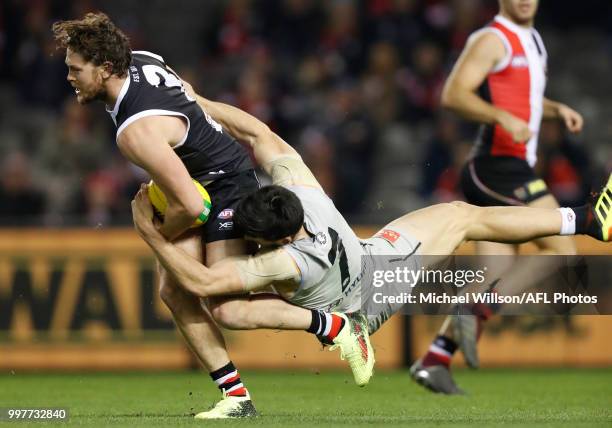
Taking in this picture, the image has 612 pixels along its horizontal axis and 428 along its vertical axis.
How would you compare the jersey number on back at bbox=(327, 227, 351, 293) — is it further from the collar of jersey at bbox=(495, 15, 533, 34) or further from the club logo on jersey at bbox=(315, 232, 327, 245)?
the collar of jersey at bbox=(495, 15, 533, 34)

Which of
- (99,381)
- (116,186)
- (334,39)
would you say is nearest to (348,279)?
(99,381)

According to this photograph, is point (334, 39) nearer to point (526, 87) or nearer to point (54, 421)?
point (526, 87)

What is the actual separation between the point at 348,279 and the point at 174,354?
181 inches

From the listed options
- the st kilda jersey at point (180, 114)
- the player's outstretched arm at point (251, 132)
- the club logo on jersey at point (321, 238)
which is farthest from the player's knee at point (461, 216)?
the st kilda jersey at point (180, 114)

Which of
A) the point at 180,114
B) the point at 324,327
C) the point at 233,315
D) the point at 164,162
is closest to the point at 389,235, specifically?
the point at 324,327

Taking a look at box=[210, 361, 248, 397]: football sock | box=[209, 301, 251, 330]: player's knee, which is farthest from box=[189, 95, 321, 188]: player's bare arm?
box=[210, 361, 248, 397]: football sock

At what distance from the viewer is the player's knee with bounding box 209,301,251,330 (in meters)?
6.91

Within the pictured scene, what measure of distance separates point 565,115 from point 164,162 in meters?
3.48

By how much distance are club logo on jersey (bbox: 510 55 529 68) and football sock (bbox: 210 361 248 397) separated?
325 centimetres

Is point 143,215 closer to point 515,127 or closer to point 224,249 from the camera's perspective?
point 224,249

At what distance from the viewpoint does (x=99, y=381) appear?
1017 cm

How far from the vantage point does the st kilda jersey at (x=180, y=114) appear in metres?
6.65

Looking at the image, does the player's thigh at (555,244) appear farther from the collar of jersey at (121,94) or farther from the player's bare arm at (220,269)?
the collar of jersey at (121,94)

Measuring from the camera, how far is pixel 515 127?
830 centimetres
